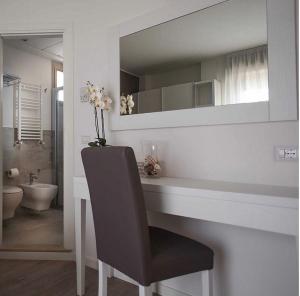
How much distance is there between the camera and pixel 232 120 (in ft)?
4.87

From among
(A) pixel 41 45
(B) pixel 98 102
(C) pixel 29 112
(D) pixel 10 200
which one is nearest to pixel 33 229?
(D) pixel 10 200

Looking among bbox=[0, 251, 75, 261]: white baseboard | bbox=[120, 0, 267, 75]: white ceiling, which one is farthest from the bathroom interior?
bbox=[120, 0, 267, 75]: white ceiling

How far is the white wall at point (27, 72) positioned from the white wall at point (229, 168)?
7.08 feet

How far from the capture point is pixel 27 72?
12.6 ft

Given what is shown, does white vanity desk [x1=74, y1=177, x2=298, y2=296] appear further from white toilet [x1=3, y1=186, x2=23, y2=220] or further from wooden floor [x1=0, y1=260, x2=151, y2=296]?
white toilet [x1=3, y1=186, x2=23, y2=220]

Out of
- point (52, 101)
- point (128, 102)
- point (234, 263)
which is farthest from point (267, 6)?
point (52, 101)

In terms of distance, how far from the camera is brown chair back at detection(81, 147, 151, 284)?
111cm

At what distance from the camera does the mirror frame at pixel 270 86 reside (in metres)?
1.30

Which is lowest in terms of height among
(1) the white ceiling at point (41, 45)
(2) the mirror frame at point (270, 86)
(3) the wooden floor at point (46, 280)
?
(3) the wooden floor at point (46, 280)

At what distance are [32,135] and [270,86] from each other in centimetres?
358

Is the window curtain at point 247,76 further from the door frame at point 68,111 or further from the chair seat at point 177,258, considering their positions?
the door frame at point 68,111

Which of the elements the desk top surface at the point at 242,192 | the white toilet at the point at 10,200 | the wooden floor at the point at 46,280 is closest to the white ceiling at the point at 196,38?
the desk top surface at the point at 242,192

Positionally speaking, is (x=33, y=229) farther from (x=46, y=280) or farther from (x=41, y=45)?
(x=41, y=45)

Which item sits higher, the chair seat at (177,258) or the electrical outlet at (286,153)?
the electrical outlet at (286,153)
